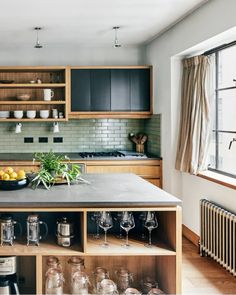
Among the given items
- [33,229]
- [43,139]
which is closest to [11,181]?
[33,229]

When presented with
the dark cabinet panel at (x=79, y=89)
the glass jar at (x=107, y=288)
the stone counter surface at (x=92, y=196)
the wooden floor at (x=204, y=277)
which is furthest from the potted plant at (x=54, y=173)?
the dark cabinet panel at (x=79, y=89)

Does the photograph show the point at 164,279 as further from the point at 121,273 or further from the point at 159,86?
the point at 159,86

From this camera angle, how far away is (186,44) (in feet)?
16.9

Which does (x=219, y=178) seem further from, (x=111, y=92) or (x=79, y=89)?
(x=79, y=89)

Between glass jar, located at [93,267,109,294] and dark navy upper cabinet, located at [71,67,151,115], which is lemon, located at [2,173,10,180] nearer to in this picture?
glass jar, located at [93,267,109,294]

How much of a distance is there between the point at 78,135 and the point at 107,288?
173 inches

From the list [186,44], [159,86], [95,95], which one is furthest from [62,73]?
[186,44]

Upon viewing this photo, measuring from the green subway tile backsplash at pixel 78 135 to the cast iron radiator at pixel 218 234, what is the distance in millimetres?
2440

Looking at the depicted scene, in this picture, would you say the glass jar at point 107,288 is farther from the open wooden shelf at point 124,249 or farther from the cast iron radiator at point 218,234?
the cast iron radiator at point 218,234

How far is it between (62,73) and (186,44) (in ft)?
7.74

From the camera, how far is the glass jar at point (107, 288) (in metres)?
2.81

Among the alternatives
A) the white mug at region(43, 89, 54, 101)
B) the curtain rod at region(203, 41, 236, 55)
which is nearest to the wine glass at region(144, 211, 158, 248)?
the curtain rod at region(203, 41, 236, 55)

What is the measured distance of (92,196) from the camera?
3029 mm

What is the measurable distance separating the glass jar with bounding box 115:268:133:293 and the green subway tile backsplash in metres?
4.07
